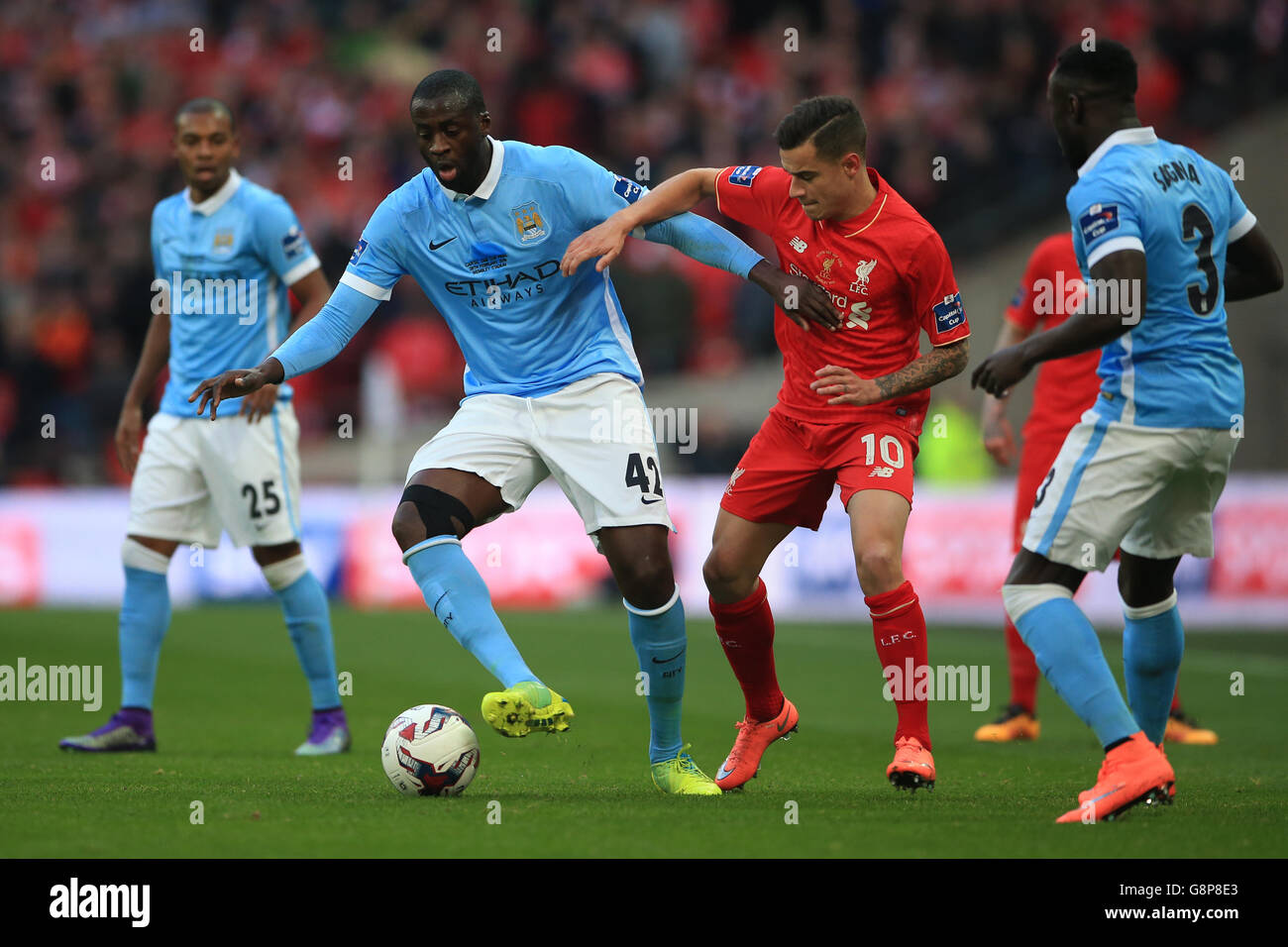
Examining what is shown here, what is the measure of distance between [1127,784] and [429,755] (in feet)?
7.47

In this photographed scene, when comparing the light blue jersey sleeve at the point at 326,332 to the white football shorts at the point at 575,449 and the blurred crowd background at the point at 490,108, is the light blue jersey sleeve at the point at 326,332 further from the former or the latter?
the blurred crowd background at the point at 490,108

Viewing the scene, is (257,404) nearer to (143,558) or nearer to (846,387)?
(143,558)

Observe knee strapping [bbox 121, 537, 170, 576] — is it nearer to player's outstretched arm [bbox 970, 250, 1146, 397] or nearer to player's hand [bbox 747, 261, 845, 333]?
player's hand [bbox 747, 261, 845, 333]

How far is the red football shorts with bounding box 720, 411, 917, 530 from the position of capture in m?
5.91

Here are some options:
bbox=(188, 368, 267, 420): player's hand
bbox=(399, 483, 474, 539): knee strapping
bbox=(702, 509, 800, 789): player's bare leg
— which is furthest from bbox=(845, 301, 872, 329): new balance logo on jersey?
bbox=(188, 368, 267, 420): player's hand

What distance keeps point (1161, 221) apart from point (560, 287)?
211cm

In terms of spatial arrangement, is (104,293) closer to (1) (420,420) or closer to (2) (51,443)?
(2) (51,443)

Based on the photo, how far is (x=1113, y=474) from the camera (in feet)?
17.2

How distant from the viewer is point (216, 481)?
749 cm

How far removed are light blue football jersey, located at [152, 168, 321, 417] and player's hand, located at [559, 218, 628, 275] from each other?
218 cm

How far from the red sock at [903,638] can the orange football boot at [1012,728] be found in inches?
95.1

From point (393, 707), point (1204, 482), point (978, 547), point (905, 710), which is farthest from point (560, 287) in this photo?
point (978, 547)
